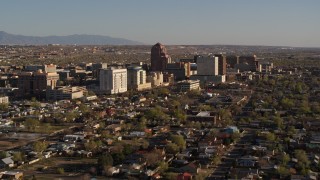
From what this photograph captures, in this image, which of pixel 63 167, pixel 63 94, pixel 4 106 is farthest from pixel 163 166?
pixel 63 94

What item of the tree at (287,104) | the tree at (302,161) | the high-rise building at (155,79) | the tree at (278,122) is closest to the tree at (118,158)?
the tree at (302,161)

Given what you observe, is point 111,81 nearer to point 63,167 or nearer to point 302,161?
point 63,167

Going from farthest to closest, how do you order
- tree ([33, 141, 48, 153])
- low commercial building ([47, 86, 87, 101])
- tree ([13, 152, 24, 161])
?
1. low commercial building ([47, 86, 87, 101])
2. tree ([33, 141, 48, 153])
3. tree ([13, 152, 24, 161])

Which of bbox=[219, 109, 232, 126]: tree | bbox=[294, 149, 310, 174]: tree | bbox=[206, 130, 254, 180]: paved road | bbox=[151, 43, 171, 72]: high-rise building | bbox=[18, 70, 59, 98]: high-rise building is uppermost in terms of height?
bbox=[151, 43, 171, 72]: high-rise building

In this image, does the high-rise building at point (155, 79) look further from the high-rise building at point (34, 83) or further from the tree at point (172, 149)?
the tree at point (172, 149)

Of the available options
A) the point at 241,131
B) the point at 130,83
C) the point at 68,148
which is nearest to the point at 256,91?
the point at 130,83

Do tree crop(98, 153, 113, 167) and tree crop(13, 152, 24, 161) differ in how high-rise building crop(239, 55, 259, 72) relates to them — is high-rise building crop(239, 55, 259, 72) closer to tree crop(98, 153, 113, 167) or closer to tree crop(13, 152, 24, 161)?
tree crop(13, 152, 24, 161)

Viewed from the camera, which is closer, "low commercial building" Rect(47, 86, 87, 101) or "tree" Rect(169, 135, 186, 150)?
"tree" Rect(169, 135, 186, 150)

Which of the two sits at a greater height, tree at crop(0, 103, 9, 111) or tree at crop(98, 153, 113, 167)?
tree at crop(98, 153, 113, 167)

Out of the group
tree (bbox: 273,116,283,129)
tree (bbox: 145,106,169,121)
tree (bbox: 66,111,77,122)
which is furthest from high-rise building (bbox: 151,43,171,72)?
tree (bbox: 273,116,283,129)
